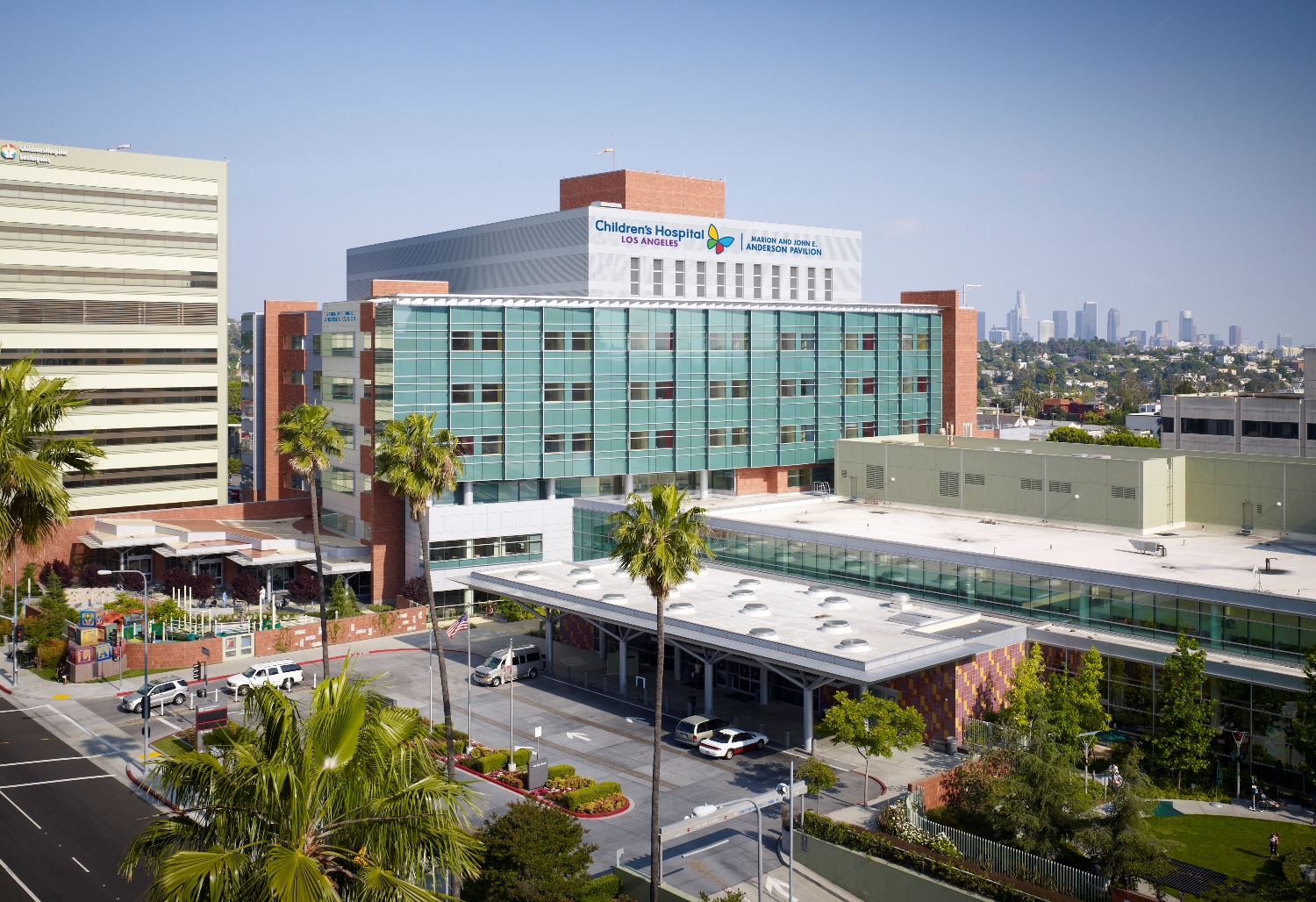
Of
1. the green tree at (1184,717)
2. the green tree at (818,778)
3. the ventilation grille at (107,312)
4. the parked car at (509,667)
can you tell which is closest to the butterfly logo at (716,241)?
the ventilation grille at (107,312)

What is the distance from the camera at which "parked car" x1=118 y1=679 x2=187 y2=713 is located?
58.9 meters

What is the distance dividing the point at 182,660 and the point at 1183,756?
5398cm

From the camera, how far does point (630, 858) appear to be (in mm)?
39969

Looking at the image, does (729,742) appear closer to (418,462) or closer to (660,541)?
(660,541)

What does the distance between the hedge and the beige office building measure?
65.6 meters

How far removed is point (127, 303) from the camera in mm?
97688

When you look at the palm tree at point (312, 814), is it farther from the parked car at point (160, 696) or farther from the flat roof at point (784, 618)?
the parked car at point (160, 696)

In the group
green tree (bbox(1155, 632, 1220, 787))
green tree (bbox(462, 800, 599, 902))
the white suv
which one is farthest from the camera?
the white suv

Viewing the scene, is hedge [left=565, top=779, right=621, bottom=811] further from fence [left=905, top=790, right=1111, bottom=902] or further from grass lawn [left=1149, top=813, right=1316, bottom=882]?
grass lawn [left=1149, top=813, right=1316, bottom=882]

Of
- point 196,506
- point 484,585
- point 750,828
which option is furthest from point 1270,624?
point 196,506

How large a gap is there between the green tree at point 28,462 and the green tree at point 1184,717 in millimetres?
40333

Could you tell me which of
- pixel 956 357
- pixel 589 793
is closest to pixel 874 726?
pixel 589 793

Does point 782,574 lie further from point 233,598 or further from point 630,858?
point 233,598

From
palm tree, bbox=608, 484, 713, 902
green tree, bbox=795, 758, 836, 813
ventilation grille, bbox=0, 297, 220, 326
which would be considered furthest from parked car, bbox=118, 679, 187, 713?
ventilation grille, bbox=0, 297, 220, 326
